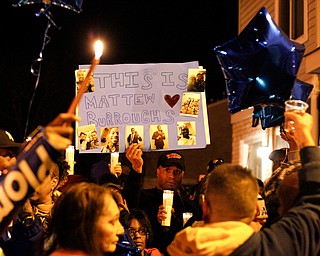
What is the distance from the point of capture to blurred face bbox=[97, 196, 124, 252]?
328cm

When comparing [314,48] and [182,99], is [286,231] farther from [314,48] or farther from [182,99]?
[314,48]

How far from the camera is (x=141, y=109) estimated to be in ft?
23.3

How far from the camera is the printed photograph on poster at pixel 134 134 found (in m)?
6.95

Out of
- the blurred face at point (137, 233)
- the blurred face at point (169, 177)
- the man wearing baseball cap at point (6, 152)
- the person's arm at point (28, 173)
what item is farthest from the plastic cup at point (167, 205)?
the person's arm at point (28, 173)

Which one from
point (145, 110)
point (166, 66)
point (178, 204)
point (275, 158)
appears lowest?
point (178, 204)

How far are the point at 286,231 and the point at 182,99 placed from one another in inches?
159

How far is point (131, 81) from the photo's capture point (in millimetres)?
7203

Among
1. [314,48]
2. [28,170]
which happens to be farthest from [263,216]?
[314,48]

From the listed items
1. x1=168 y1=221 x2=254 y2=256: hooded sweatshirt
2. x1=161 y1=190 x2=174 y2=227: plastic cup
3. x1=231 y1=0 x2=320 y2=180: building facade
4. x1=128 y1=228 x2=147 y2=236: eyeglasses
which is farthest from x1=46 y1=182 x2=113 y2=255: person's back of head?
x1=231 y1=0 x2=320 y2=180: building facade

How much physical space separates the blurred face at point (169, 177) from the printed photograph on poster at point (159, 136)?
0.32m

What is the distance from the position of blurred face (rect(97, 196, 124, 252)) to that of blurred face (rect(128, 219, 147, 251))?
229cm

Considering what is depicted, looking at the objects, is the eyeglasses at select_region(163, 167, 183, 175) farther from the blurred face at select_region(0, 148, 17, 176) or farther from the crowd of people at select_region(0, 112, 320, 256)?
the crowd of people at select_region(0, 112, 320, 256)

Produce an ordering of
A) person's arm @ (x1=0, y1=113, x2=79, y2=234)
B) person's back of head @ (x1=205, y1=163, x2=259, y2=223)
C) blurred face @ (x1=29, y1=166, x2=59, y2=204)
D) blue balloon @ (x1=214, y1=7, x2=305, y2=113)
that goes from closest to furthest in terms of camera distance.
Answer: person's arm @ (x1=0, y1=113, x2=79, y2=234) < person's back of head @ (x1=205, y1=163, x2=259, y2=223) < blue balloon @ (x1=214, y1=7, x2=305, y2=113) < blurred face @ (x1=29, y1=166, x2=59, y2=204)

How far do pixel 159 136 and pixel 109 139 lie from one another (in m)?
0.55
